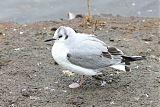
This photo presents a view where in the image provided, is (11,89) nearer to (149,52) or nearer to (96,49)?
(96,49)

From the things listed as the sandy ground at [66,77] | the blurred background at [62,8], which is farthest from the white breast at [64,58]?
the blurred background at [62,8]

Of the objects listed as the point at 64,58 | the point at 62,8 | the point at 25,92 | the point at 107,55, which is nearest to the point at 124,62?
the point at 107,55

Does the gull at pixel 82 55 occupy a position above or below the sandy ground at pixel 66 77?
above

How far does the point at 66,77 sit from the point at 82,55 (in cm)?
62

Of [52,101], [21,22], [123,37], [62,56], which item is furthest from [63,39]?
[21,22]

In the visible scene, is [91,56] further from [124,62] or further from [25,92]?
[25,92]

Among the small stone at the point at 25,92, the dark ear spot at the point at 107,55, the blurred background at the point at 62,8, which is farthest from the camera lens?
the blurred background at the point at 62,8

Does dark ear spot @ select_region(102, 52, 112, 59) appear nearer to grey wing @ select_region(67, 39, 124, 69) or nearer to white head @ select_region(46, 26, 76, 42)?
grey wing @ select_region(67, 39, 124, 69)

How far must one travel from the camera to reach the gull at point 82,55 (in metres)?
5.57

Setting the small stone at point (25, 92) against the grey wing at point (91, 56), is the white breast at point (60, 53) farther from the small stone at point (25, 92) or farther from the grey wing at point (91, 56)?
the small stone at point (25, 92)

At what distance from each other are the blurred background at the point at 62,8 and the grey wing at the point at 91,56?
3628 millimetres

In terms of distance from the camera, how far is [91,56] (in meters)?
5.61

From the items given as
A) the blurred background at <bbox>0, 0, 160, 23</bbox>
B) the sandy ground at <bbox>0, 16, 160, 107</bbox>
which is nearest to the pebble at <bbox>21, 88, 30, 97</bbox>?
the sandy ground at <bbox>0, 16, 160, 107</bbox>

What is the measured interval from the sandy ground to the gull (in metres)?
0.27
